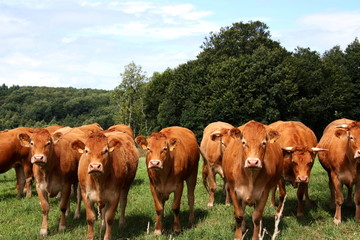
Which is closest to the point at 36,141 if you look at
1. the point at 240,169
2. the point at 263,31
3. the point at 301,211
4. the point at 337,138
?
the point at 240,169

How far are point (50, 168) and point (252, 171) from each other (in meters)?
4.66

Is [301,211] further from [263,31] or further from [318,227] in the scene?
[263,31]

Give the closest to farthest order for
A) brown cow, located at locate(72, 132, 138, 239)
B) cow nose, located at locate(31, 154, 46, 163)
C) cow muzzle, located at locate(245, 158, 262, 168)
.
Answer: cow muzzle, located at locate(245, 158, 262, 168) → brown cow, located at locate(72, 132, 138, 239) → cow nose, located at locate(31, 154, 46, 163)

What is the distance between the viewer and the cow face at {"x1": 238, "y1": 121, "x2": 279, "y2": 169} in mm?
6163

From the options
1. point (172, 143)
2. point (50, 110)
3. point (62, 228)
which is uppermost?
point (172, 143)

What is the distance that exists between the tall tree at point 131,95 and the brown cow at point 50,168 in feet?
180

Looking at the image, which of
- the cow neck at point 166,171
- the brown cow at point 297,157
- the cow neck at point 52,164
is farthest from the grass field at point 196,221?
the cow neck at point 52,164

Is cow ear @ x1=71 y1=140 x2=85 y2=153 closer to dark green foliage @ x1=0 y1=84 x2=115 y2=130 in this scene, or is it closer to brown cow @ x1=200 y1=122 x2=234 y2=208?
brown cow @ x1=200 y1=122 x2=234 y2=208

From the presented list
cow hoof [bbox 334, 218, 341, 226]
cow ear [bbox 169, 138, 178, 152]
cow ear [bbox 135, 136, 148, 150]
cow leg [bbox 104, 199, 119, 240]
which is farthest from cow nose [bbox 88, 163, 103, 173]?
cow hoof [bbox 334, 218, 341, 226]

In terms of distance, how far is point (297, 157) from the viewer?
8109mm

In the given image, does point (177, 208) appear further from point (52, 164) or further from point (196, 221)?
point (52, 164)

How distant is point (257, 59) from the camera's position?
40625mm

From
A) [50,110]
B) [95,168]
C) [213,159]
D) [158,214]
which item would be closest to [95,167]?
[95,168]

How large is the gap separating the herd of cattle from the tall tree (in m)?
54.5
